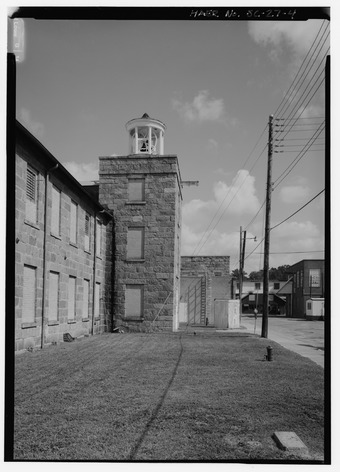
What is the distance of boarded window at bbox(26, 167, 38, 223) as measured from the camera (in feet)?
48.8

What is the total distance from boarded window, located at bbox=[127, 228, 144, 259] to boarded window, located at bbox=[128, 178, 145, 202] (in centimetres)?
171

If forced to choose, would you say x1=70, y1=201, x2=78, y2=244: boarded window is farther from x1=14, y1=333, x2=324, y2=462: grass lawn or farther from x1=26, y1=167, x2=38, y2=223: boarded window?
x1=14, y1=333, x2=324, y2=462: grass lawn

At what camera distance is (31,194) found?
15.2 meters

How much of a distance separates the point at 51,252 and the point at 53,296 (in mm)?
1708

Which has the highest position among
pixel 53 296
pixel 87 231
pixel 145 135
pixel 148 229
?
pixel 145 135

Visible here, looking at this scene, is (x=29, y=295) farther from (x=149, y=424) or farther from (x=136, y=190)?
Answer: (x=136, y=190)

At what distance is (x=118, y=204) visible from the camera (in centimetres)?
2650

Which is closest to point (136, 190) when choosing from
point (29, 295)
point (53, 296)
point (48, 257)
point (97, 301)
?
point (97, 301)

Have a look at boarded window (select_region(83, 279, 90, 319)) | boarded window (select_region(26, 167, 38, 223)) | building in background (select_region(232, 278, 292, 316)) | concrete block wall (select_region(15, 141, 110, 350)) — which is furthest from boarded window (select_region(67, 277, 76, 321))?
building in background (select_region(232, 278, 292, 316))

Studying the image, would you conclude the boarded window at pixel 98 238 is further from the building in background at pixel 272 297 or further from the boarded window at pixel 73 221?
the building in background at pixel 272 297

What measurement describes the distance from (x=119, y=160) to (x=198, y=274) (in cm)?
1972

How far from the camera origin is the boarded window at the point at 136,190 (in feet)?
86.6

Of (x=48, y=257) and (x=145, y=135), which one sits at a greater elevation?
(x=145, y=135)

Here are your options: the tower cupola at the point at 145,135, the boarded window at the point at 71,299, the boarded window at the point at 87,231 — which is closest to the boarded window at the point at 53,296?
the boarded window at the point at 71,299
